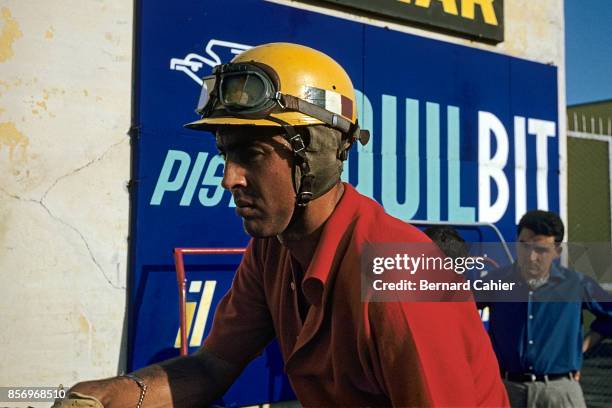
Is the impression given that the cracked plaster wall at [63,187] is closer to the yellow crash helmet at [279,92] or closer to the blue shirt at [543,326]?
the blue shirt at [543,326]

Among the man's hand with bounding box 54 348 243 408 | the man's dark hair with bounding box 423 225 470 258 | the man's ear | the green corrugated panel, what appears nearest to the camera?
the man's hand with bounding box 54 348 243 408

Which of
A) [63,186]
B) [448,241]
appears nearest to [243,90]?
[448,241]

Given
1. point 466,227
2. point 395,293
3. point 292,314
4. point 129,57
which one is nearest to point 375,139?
point 466,227

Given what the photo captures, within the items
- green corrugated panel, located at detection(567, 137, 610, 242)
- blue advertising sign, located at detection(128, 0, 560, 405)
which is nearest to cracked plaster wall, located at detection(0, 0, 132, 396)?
blue advertising sign, located at detection(128, 0, 560, 405)

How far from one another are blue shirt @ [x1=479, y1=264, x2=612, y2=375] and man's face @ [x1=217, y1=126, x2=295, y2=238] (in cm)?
335

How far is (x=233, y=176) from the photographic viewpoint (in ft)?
7.53

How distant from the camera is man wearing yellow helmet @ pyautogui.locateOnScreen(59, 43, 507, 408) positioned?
75.8 inches

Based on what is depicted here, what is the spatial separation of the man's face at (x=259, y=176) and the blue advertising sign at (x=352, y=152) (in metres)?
3.64

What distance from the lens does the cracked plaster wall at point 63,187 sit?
5336 millimetres

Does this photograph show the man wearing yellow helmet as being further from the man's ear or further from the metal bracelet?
the man's ear

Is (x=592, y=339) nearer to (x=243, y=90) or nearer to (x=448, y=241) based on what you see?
(x=448, y=241)

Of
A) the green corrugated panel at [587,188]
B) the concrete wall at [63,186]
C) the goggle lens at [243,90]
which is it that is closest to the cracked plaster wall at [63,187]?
the concrete wall at [63,186]

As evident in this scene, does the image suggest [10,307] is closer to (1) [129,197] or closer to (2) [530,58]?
(1) [129,197]

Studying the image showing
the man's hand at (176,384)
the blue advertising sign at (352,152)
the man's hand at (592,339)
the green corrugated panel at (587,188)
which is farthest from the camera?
the green corrugated panel at (587,188)
